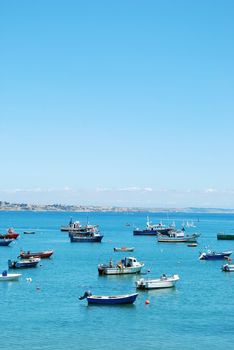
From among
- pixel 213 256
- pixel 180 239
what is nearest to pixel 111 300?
pixel 213 256

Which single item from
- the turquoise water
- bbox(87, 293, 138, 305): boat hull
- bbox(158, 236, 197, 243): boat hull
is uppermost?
bbox(158, 236, 197, 243): boat hull

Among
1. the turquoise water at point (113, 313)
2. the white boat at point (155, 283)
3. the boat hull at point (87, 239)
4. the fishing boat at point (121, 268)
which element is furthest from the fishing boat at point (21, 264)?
the boat hull at point (87, 239)

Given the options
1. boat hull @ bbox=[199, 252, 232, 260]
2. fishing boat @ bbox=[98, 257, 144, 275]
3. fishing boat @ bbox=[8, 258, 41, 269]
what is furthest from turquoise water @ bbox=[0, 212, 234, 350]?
boat hull @ bbox=[199, 252, 232, 260]

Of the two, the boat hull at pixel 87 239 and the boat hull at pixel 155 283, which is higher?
the boat hull at pixel 87 239

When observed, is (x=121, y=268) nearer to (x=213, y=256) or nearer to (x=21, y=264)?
(x=21, y=264)

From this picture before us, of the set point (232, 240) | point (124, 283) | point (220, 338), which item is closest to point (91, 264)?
point (124, 283)

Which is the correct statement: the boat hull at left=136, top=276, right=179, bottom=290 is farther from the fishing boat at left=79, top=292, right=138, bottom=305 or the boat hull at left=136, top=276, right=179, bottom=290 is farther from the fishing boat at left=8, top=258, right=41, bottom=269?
the fishing boat at left=8, top=258, right=41, bottom=269

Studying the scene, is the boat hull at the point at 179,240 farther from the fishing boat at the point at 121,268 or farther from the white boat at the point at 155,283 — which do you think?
the white boat at the point at 155,283

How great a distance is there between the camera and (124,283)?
273ft

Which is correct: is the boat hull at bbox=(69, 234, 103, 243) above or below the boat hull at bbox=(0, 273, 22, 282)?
above

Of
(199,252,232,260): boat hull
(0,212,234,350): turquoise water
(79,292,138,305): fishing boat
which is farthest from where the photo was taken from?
(199,252,232,260): boat hull

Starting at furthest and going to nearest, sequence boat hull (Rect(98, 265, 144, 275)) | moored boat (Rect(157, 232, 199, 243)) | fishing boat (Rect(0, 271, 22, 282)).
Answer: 1. moored boat (Rect(157, 232, 199, 243))
2. boat hull (Rect(98, 265, 144, 275))
3. fishing boat (Rect(0, 271, 22, 282))

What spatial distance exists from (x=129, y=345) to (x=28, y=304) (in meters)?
20.1

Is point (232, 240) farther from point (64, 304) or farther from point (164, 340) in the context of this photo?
point (164, 340)
